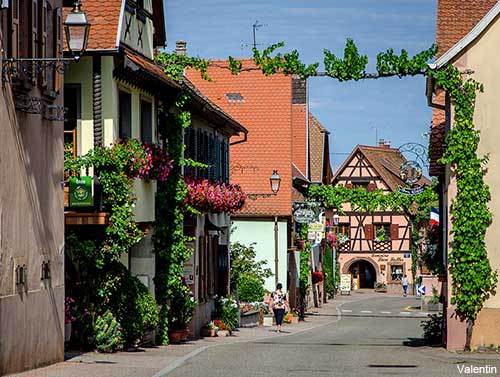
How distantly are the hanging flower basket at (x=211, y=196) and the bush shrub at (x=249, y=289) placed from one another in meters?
9.93

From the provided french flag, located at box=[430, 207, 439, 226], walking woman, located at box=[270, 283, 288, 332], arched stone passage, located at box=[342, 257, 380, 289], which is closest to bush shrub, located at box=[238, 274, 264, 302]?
walking woman, located at box=[270, 283, 288, 332]

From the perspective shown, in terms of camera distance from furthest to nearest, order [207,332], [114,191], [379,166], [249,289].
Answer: [379,166]
[249,289]
[207,332]
[114,191]

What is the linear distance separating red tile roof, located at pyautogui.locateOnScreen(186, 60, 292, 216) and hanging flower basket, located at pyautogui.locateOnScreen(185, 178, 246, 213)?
43.2ft

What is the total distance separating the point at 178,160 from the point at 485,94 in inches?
303

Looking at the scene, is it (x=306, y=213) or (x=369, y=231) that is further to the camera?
(x=369, y=231)

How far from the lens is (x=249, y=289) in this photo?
43562 millimetres

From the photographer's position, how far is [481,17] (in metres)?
25.0

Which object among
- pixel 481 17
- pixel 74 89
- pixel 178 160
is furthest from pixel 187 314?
pixel 481 17

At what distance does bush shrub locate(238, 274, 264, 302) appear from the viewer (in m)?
43.4

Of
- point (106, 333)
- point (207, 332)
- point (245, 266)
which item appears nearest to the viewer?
point (106, 333)

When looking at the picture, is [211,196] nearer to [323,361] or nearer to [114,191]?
[114,191]

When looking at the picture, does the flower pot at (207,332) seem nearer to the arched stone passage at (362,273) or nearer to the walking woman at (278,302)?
the walking woman at (278,302)

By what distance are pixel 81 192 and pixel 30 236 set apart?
12.9 feet

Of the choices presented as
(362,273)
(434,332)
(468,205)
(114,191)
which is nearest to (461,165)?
(468,205)
